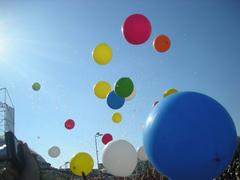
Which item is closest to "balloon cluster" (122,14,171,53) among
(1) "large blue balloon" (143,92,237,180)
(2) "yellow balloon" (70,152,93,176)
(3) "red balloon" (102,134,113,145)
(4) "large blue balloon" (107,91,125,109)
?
(4) "large blue balloon" (107,91,125,109)

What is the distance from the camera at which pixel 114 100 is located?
8.61 metres

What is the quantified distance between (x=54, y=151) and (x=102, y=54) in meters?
6.16

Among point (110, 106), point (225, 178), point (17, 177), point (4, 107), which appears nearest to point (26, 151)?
point (17, 177)

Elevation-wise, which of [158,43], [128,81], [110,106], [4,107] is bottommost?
[4,107]

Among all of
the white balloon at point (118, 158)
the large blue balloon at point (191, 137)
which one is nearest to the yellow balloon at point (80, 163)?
the white balloon at point (118, 158)

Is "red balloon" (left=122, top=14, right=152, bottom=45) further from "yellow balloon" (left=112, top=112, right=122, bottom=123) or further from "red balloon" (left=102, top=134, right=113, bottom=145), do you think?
"red balloon" (left=102, top=134, right=113, bottom=145)

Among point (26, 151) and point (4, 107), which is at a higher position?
point (26, 151)

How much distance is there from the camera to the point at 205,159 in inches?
153

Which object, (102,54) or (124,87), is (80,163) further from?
(102,54)

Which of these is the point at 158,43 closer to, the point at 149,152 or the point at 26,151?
the point at 149,152

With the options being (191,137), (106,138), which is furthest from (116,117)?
(191,137)

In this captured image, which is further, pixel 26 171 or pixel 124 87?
pixel 124 87

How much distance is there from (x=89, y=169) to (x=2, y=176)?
7.22 m

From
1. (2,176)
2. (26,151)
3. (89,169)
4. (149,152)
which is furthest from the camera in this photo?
(89,169)
